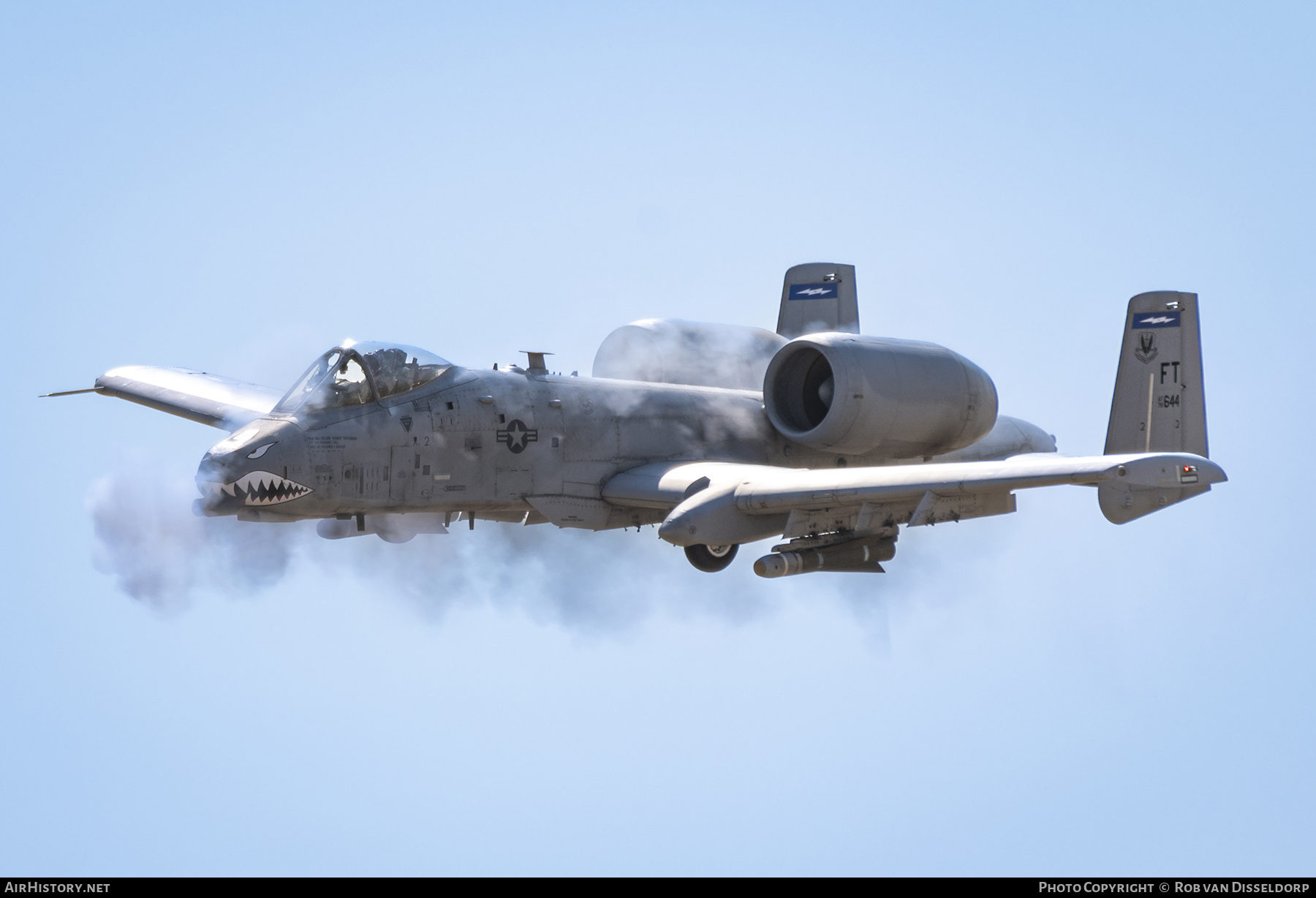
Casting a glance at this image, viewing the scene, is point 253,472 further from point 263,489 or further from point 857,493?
point 857,493

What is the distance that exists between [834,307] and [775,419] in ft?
11.1

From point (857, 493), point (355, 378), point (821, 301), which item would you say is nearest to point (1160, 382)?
point (857, 493)

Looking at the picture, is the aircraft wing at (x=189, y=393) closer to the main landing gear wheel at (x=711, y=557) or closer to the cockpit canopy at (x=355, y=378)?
the cockpit canopy at (x=355, y=378)

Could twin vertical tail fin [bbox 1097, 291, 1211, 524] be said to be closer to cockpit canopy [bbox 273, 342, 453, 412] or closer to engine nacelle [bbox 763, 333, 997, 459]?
engine nacelle [bbox 763, 333, 997, 459]

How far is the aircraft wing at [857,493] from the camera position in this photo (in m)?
12.4

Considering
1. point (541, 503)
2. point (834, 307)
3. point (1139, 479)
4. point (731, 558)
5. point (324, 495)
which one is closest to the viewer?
point (1139, 479)

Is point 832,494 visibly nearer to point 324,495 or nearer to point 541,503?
point 541,503

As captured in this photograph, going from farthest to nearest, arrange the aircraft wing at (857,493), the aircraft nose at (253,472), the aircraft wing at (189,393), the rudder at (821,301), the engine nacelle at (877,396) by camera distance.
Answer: the rudder at (821,301) → the aircraft wing at (189,393) → the engine nacelle at (877,396) → the aircraft nose at (253,472) → the aircraft wing at (857,493)

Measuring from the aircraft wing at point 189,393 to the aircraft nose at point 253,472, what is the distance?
259cm

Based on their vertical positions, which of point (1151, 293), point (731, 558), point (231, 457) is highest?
point (1151, 293)

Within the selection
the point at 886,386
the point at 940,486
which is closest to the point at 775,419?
the point at 886,386

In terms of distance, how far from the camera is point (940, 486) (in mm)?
12766

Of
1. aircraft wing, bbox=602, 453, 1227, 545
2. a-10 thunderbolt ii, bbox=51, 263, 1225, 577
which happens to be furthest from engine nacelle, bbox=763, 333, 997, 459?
aircraft wing, bbox=602, 453, 1227, 545

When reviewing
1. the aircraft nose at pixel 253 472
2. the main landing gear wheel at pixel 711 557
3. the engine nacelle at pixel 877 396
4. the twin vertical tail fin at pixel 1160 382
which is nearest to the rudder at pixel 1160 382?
the twin vertical tail fin at pixel 1160 382
